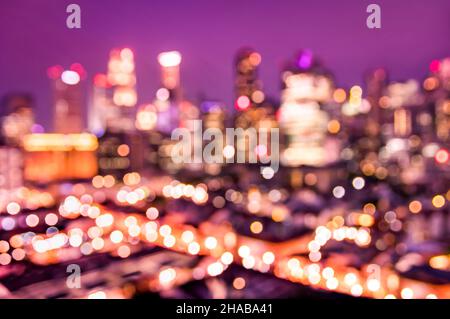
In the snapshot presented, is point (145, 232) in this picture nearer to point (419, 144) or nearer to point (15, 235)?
point (15, 235)

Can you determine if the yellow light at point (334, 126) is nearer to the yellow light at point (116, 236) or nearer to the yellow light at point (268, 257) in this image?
the yellow light at point (268, 257)

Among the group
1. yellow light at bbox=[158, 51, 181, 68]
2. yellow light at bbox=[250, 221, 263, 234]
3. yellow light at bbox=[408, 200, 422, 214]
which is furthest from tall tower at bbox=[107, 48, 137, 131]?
yellow light at bbox=[408, 200, 422, 214]

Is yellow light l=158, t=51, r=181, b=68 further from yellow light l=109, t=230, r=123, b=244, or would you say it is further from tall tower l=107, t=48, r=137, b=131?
yellow light l=109, t=230, r=123, b=244

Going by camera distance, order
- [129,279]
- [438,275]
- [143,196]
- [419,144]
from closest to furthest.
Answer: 1. [438,275]
2. [129,279]
3. [143,196]
4. [419,144]

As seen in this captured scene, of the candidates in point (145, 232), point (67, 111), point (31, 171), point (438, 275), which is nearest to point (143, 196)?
point (145, 232)

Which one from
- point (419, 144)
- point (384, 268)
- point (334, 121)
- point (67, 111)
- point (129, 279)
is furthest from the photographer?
point (334, 121)

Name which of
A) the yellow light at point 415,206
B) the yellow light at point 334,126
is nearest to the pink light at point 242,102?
the yellow light at point 415,206

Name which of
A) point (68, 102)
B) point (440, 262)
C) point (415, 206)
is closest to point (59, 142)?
point (68, 102)

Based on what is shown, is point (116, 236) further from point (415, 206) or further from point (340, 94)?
point (415, 206)

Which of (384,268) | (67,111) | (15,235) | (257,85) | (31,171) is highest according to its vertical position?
(257,85)
